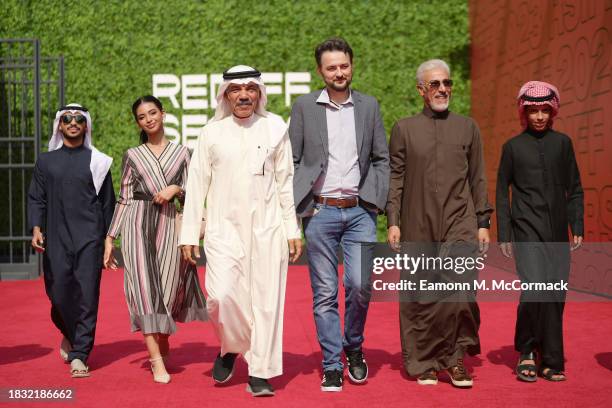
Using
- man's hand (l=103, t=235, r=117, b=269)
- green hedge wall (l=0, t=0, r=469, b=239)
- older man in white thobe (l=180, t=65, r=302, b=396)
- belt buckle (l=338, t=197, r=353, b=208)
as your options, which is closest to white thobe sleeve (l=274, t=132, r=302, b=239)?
older man in white thobe (l=180, t=65, r=302, b=396)

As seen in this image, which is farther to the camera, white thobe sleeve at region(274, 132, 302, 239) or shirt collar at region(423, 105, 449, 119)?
shirt collar at region(423, 105, 449, 119)

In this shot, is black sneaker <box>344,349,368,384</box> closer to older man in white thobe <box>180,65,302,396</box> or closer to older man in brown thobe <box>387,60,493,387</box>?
older man in brown thobe <box>387,60,493,387</box>

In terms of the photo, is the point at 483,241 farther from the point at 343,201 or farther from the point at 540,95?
the point at 540,95

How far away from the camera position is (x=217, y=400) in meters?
4.09

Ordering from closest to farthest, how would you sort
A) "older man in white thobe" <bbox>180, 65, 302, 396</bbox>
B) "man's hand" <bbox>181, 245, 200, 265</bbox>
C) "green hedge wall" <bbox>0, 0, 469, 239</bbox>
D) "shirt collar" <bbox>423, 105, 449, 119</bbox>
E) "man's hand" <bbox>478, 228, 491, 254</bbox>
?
1. "older man in white thobe" <bbox>180, 65, 302, 396</bbox>
2. "man's hand" <bbox>181, 245, 200, 265</bbox>
3. "man's hand" <bbox>478, 228, 491, 254</bbox>
4. "shirt collar" <bbox>423, 105, 449, 119</bbox>
5. "green hedge wall" <bbox>0, 0, 469, 239</bbox>

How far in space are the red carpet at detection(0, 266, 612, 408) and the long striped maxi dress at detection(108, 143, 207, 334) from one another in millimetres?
357

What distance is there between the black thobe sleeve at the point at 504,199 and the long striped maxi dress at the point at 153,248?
184cm

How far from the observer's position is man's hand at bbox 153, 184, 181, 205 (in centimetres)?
473

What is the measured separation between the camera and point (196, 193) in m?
4.38

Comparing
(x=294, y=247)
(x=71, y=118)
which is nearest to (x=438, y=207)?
(x=294, y=247)

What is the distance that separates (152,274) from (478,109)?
295 inches

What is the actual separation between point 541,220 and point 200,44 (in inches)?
309

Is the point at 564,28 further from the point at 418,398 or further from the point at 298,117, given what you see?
the point at 418,398

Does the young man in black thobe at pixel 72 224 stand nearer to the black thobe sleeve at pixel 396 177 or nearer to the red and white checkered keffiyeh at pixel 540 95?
the black thobe sleeve at pixel 396 177
